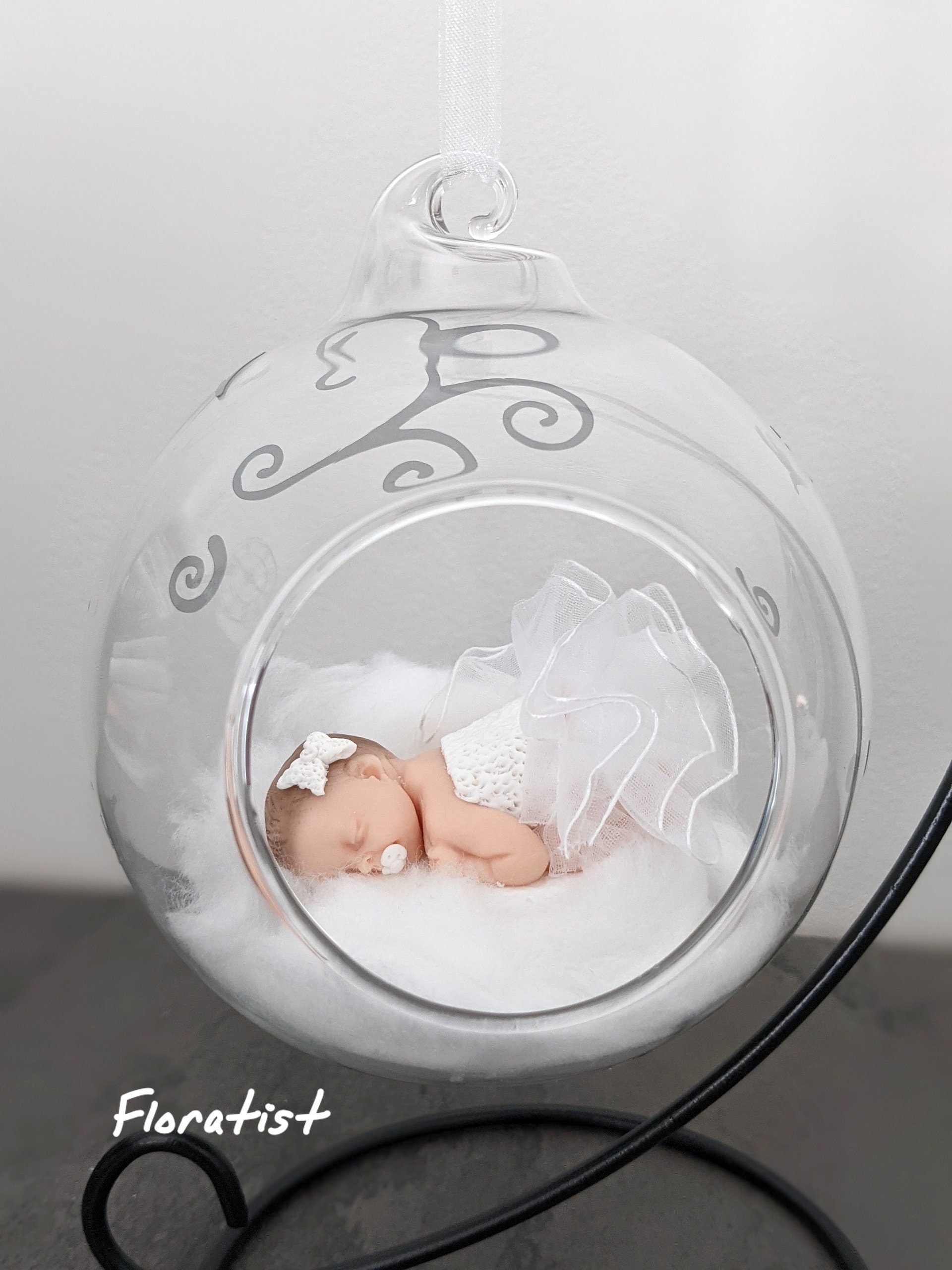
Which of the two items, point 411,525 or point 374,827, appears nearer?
point 411,525

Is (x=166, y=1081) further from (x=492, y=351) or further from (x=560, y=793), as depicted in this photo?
(x=492, y=351)

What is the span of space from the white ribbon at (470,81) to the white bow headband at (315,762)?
0.40m

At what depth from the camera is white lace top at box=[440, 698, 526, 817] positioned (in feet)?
2.72

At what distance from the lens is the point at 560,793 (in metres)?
0.79

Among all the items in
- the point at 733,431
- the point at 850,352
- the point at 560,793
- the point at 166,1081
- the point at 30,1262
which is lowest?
the point at 30,1262

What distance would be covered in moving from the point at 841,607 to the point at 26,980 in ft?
2.87

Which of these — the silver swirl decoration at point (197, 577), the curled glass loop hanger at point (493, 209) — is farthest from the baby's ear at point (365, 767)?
the curled glass loop hanger at point (493, 209)

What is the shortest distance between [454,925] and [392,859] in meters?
0.09

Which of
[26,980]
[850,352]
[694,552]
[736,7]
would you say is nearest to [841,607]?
[694,552]

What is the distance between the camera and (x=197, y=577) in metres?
0.65

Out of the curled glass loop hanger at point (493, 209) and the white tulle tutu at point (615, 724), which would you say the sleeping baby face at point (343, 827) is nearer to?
the white tulle tutu at point (615, 724)
